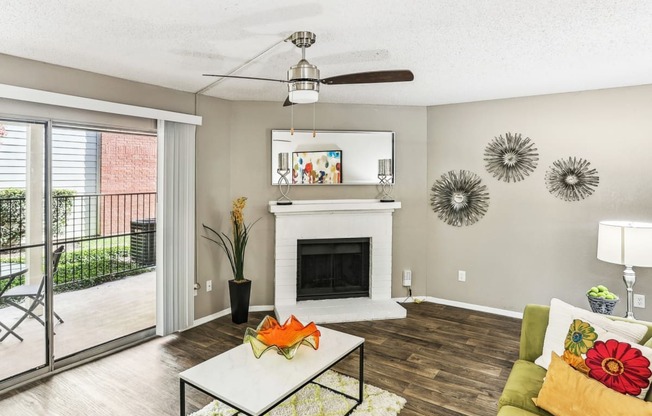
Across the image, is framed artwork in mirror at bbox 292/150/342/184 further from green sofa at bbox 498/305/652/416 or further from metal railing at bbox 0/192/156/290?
green sofa at bbox 498/305/652/416

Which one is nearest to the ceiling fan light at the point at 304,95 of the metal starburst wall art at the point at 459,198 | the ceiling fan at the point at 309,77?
the ceiling fan at the point at 309,77

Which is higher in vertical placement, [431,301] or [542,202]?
[542,202]

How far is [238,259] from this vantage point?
414cm

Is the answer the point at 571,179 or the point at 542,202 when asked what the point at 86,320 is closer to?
the point at 542,202

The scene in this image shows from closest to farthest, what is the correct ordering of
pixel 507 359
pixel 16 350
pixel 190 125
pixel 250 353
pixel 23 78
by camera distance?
1. pixel 250 353
2. pixel 23 78
3. pixel 16 350
4. pixel 507 359
5. pixel 190 125

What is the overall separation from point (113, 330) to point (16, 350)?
76cm

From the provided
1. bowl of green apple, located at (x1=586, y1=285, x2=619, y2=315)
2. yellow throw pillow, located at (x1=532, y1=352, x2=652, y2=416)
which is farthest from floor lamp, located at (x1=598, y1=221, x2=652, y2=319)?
yellow throw pillow, located at (x1=532, y1=352, x2=652, y2=416)

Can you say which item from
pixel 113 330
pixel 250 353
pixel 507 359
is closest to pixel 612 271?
pixel 507 359

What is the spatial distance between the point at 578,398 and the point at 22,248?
3.71 meters

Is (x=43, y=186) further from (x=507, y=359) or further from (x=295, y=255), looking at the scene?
(x=507, y=359)

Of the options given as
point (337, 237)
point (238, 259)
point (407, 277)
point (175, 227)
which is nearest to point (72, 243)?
point (175, 227)

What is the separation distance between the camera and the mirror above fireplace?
14.7 feet

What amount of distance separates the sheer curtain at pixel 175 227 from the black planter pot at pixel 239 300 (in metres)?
0.41

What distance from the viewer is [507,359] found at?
3258 millimetres
